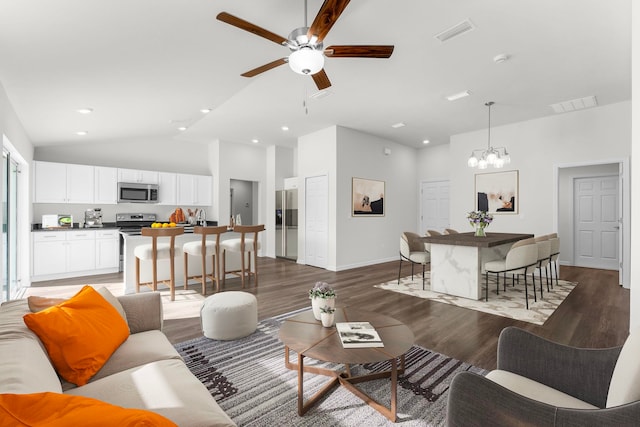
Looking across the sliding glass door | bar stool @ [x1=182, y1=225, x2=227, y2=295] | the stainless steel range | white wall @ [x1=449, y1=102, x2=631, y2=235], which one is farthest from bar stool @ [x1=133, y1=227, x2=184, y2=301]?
white wall @ [x1=449, y1=102, x2=631, y2=235]

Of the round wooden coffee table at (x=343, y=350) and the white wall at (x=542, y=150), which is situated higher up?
the white wall at (x=542, y=150)

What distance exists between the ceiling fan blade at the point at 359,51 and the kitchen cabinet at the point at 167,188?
566 cm

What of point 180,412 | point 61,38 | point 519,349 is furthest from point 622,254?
point 61,38

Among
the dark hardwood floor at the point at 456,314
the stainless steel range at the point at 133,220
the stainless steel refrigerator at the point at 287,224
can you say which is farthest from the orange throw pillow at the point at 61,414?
the stainless steel refrigerator at the point at 287,224

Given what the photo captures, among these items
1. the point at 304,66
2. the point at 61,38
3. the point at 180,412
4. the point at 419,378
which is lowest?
the point at 419,378

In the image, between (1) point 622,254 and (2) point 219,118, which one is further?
(2) point 219,118

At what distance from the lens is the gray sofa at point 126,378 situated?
1100 mm

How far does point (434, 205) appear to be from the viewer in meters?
8.07

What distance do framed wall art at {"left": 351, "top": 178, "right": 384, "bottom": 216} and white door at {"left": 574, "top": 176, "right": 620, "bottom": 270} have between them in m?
4.21

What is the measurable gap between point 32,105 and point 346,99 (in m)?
3.94

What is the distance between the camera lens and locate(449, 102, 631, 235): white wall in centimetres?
509

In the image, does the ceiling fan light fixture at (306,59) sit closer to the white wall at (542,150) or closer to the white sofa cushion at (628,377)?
the white sofa cushion at (628,377)

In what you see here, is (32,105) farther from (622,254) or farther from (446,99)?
(622,254)

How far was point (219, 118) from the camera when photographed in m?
5.74
